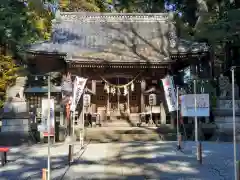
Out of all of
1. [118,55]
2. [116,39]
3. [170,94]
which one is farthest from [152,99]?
[116,39]

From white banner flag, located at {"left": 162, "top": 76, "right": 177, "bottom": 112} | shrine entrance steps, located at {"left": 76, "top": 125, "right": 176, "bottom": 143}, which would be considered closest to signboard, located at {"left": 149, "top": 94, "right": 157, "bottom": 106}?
shrine entrance steps, located at {"left": 76, "top": 125, "right": 176, "bottom": 143}

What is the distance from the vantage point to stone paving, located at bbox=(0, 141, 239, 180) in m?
9.42

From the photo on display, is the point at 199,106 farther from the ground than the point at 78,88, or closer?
closer

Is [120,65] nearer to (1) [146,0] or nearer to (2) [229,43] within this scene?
(2) [229,43]

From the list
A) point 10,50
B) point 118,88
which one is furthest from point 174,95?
point 10,50

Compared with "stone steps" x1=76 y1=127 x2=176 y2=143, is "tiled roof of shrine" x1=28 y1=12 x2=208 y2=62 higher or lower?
higher

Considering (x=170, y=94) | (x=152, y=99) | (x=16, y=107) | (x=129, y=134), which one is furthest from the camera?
(x=152, y=99)

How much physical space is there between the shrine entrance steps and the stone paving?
277 centimetres

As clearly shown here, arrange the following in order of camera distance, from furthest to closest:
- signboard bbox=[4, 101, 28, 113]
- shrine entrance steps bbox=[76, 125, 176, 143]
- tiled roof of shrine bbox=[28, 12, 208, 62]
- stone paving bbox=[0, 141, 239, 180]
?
tiled roof of shrine bbox=[28, 12, 208, 62]
signboard bbox=[4, 101, 28, 113]
shrine entrance steps bbox=[76, 125, 176, 143]
stone paving bbox=[0, 141, 239, 180]

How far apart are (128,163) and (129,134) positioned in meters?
6.53

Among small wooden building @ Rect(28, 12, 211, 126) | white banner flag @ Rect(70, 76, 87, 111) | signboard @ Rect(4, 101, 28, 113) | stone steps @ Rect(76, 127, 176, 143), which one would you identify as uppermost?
small wooden building @ Rect(28, 12, 211, 126)

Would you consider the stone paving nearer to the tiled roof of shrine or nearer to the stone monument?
the stone monument

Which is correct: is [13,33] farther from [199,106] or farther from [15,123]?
[199,106]

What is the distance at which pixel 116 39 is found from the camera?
19656mm
